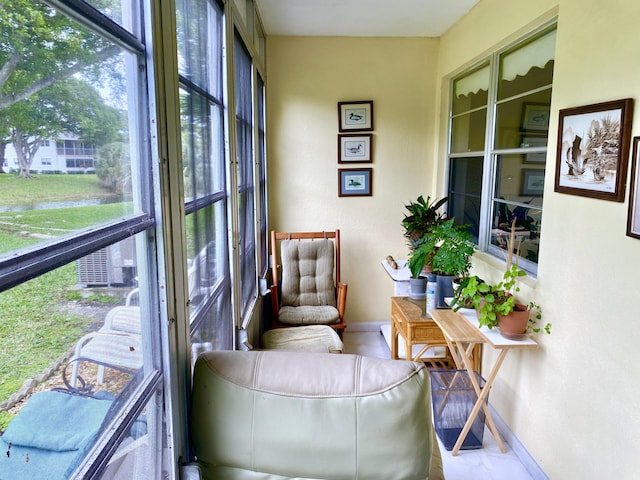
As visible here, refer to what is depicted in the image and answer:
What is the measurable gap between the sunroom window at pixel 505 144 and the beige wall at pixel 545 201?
0.49 ft

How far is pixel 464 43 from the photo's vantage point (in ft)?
10.8

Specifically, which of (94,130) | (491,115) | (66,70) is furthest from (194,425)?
(491,115)

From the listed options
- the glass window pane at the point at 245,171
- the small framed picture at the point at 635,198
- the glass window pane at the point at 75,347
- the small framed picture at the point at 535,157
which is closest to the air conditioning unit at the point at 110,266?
the glass window pane at the point at 75,347

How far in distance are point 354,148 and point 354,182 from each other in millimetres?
310

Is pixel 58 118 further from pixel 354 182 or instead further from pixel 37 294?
pixel 354 182

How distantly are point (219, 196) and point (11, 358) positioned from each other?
52.4 inches

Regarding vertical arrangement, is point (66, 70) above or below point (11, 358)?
above

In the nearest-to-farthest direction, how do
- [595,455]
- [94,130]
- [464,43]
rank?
Result: [94,130]
[595,455]
[464,43]

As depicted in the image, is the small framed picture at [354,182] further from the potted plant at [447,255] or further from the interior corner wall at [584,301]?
the interior corner wall at [584,301]

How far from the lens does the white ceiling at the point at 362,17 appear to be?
306cm

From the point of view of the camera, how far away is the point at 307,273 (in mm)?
3709

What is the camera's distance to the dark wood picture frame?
1.62 m

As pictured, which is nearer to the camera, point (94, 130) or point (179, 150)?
point (94, 130)

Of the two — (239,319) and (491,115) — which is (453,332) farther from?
(491,115)
